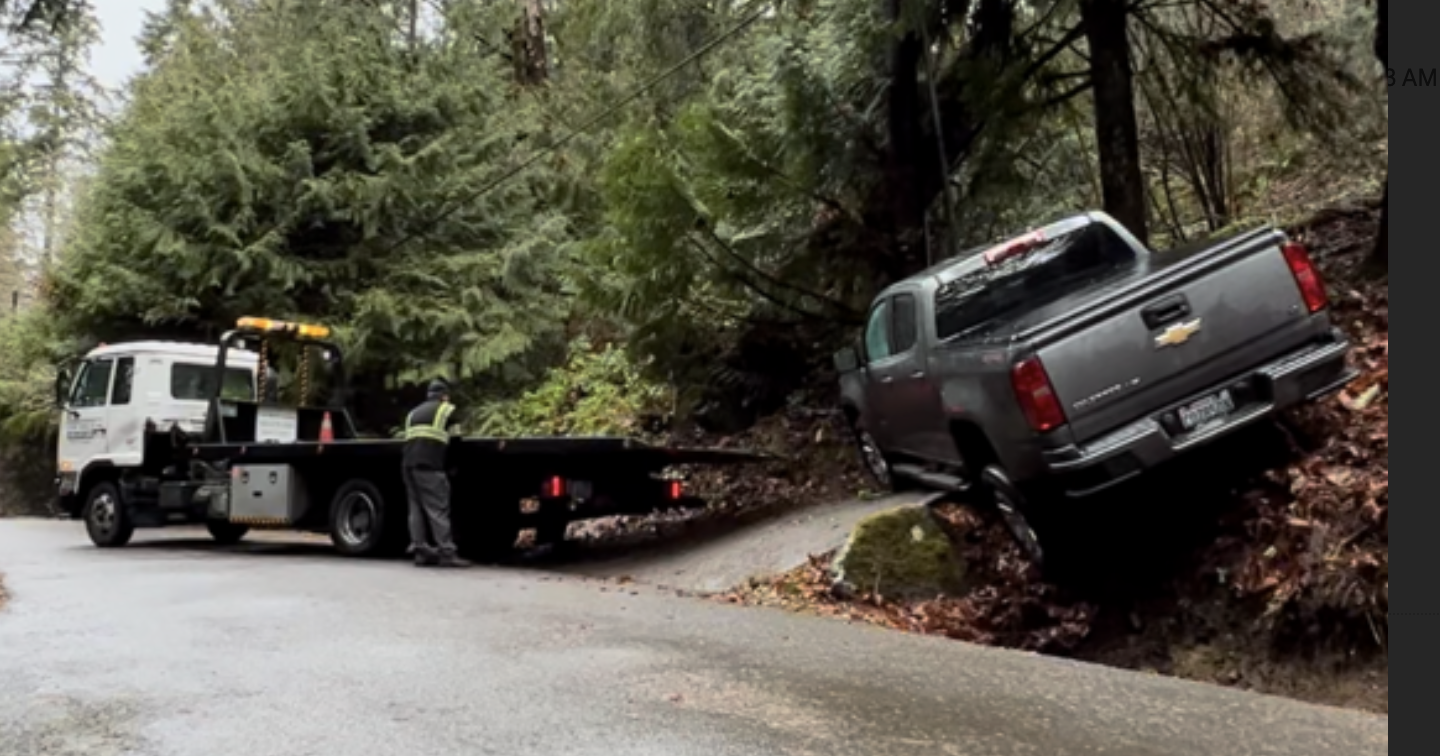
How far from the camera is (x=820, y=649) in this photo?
7.05 metres

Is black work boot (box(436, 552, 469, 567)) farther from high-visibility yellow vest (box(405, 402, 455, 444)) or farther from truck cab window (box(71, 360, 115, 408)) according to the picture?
truck cab window (box(71, 360, 115, 408))

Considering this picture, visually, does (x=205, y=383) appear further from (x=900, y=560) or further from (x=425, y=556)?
(x=900, y=560)

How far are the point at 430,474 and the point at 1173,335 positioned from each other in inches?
276

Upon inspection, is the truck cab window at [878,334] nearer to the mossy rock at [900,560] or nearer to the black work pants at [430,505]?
the mossy rock at [900,560]

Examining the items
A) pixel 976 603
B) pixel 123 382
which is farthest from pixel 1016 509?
pixel 123 382

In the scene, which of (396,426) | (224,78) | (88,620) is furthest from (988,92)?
(224,78)

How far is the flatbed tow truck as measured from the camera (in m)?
11.9

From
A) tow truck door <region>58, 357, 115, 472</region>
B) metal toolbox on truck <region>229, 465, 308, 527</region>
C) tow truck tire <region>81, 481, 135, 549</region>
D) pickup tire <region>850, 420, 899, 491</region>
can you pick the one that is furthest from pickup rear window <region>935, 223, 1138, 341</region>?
tow truck door <region>58, 357, 115, 472</region>

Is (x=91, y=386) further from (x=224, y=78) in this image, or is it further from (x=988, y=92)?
(x=988, y=92)

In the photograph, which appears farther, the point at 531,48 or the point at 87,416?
the point at 531,48

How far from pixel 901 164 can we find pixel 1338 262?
4576 mm

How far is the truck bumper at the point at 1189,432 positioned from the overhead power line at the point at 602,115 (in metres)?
8.37

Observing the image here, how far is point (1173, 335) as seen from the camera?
7.40 meters

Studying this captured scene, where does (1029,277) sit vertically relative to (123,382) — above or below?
above
